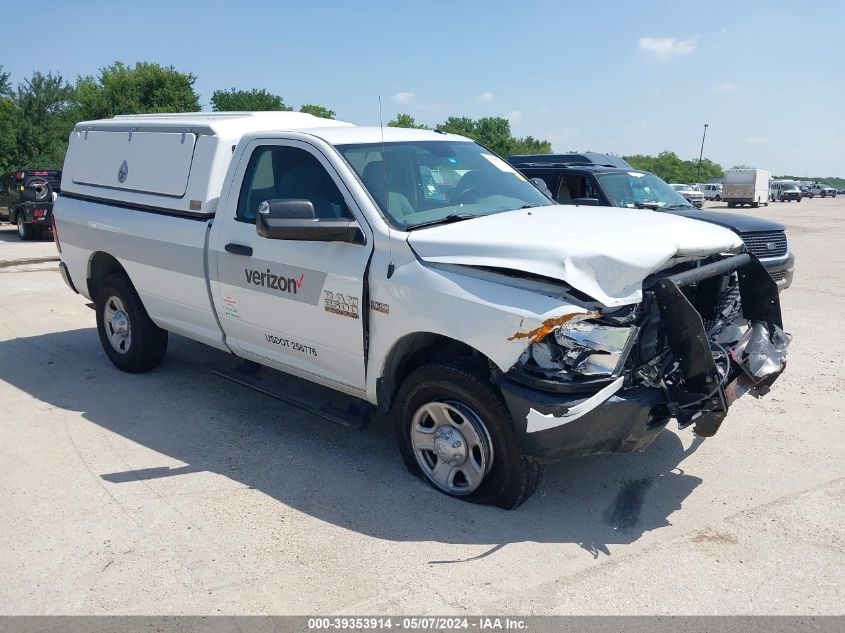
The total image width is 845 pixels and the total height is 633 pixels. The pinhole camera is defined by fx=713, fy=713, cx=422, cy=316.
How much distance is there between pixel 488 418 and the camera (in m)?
3.87

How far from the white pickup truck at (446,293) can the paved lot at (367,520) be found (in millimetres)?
364

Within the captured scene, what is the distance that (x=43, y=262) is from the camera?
13.9 m

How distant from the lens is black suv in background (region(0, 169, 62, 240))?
17438mm

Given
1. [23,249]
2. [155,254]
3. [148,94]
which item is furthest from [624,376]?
[148,94]

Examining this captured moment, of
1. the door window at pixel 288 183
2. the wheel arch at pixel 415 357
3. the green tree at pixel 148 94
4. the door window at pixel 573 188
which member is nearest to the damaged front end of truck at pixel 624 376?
the wheel arch at pixel 415 357

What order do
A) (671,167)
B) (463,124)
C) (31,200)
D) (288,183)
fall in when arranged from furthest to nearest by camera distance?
(671,167)
(463,124)
(31,200)
(288,183)

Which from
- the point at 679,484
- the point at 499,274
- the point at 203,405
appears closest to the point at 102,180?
the point at 203,405

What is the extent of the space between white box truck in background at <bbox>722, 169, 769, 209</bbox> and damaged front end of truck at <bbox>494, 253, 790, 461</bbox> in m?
42.3

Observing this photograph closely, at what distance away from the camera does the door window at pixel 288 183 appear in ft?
15.1

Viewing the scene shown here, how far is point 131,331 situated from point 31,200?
13.7m

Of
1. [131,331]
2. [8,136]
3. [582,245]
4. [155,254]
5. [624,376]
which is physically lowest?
[131,331]

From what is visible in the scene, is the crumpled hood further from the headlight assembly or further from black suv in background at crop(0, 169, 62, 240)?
black suv in background at crop(0, 169, 62, 240)

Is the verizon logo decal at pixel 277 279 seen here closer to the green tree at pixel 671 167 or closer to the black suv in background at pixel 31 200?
the black suv in background at pixel 31 200

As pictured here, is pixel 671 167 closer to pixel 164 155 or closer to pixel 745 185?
pixel 745 185
